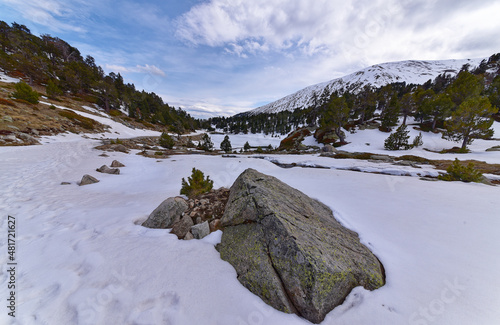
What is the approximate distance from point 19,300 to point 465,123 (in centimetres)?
4022

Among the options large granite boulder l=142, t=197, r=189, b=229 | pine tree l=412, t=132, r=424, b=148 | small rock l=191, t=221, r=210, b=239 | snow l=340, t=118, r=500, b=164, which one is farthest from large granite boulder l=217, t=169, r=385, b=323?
pine tree l=412, t=132, r=424, b=148

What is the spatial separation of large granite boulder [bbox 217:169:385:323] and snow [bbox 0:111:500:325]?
0.20 meters

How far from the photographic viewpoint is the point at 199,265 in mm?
3244

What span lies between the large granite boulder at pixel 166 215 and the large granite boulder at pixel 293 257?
1665 millimetres

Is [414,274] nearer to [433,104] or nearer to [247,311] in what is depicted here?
[247,311]

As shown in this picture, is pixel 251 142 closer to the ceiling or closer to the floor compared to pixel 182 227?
closer to the ceiling

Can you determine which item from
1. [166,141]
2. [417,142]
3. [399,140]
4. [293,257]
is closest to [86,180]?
[293,257]

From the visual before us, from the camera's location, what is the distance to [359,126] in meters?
38.4

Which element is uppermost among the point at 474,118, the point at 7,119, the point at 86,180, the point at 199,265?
the point at 474,118

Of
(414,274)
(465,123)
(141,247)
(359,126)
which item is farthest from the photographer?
(359,126)

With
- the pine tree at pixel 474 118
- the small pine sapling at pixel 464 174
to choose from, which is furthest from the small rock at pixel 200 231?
the pine tree at pixel 474 118

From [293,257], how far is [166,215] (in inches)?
151

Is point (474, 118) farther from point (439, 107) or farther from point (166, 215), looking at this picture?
point (166, 215)

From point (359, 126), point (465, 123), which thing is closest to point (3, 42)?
point (359, 126)
